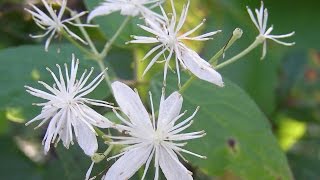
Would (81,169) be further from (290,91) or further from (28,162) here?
(290,91)

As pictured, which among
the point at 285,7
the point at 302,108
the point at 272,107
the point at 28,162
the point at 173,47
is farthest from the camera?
the point at 302,108

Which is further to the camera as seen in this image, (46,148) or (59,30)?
(59,30)

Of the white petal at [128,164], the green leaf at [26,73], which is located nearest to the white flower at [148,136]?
the white petal at [128,164]

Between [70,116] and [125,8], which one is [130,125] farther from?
[125,8]

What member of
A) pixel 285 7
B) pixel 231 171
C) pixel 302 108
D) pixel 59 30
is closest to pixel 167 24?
pixel 59 30

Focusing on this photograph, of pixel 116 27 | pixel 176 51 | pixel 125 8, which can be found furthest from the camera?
pixel 116 27

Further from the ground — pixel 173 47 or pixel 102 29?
pixel 102 29

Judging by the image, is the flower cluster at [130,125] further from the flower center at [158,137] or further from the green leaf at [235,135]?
the green leaf at [235,135]

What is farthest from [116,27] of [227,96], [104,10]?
[227,96]
